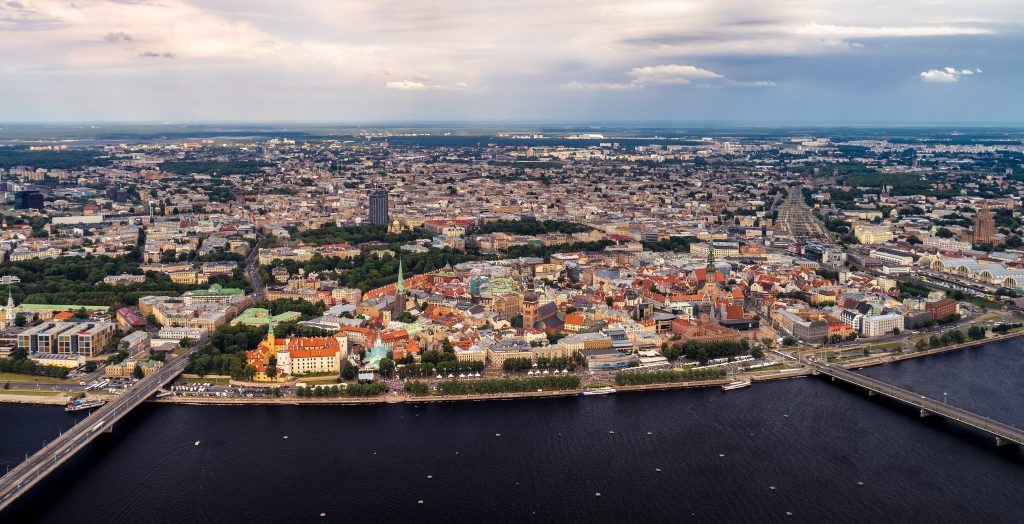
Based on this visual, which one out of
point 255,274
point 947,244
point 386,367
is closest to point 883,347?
point 386,367

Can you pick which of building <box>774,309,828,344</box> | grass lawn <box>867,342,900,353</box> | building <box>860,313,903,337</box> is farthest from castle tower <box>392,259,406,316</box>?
building <box>860,313,903,337</box>

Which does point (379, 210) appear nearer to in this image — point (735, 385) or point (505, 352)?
point (505, 352)

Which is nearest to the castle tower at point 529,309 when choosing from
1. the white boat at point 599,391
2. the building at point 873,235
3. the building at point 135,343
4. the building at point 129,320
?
the white boat at point 599,391

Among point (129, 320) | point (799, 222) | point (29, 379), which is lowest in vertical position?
point (29, 379)

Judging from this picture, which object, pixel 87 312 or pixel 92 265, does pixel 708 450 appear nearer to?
pixel 87 312

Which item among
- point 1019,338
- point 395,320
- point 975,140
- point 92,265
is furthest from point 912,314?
point 975,140

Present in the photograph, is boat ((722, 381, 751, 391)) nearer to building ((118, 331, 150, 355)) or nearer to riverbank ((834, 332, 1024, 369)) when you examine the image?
riverbank ((834, 332, 1024, 369))
